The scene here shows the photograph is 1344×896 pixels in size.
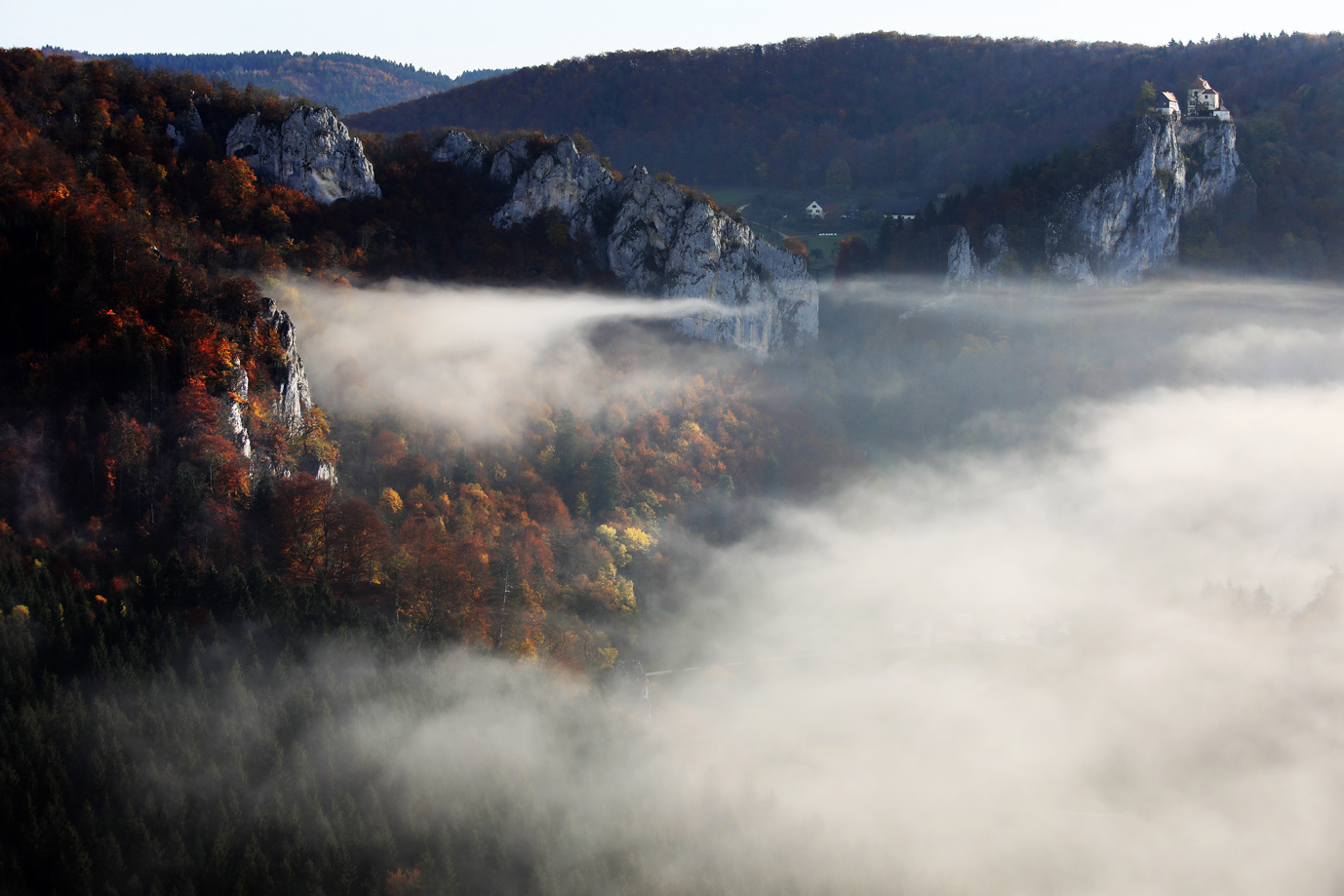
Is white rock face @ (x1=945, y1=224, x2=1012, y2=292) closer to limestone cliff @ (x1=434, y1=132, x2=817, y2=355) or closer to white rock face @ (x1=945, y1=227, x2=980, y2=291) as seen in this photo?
white rock face @ (x1=945, y1=227, x2=980, y2=291)

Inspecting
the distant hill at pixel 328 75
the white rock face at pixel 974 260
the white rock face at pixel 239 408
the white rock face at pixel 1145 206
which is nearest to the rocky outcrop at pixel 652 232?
the white rock face at pixel 974 260

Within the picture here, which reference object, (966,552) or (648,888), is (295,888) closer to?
(648,888)

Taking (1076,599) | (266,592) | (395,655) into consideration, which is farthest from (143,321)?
(1076,599)

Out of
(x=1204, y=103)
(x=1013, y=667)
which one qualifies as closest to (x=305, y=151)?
(x=1013, y=667)

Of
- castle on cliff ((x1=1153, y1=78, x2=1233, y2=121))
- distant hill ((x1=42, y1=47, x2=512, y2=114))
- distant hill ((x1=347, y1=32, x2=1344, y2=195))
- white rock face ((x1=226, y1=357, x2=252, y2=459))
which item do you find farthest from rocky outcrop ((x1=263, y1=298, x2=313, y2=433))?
distant hill ((x1=42, y1=47, x2=512, y2=114))

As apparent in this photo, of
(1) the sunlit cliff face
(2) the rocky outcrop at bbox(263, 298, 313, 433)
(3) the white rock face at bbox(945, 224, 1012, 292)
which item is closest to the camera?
(1) the sunlit cliff face

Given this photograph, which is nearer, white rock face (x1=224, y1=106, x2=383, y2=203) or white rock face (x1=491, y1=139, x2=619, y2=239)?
white rock face (x1=224, y1=106, x2=383, y2=203)
